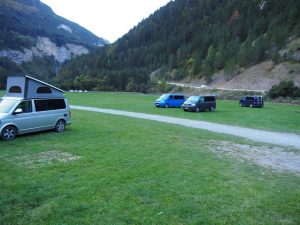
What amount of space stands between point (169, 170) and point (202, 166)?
1.29m

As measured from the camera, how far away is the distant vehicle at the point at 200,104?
32.8 meters

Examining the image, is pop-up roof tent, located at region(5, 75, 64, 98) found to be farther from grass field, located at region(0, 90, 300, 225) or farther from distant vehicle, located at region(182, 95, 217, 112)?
distant vehicle, located at region(182, 95, 217, 112)

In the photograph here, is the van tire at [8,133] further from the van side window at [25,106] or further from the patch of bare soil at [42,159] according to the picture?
the patch of bare soil at [42,159]

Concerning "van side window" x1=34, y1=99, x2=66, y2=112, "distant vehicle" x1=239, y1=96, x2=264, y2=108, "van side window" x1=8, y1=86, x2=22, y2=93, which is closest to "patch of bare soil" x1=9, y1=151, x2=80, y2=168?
"van side window" x1=34, y1=99, x2=66, y2=112

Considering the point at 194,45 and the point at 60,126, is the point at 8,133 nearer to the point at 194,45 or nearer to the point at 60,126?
the point at 60,126

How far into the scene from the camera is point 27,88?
14945 mm

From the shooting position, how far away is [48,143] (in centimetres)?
1290

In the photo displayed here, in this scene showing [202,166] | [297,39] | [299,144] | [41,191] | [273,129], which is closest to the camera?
[41,191]

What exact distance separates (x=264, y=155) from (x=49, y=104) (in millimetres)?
11008

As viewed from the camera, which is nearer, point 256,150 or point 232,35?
point 256,150

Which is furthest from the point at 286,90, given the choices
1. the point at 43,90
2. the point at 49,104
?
the point at 43,90

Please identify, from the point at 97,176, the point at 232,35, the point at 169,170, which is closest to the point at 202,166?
the point at 169,170

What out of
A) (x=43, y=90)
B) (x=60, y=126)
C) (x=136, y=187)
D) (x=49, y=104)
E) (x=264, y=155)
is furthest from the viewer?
(x=60, y=126)

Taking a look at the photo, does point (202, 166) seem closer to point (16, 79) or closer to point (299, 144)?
point (299, 144)
